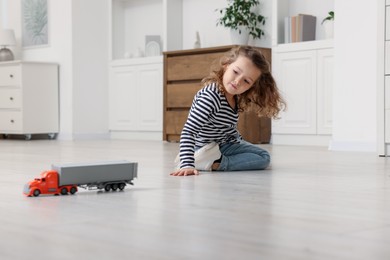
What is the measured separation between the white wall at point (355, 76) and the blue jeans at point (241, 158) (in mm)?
1750

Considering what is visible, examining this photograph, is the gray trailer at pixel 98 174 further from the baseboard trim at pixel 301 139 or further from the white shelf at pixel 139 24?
the white shelf at pixel 139 24

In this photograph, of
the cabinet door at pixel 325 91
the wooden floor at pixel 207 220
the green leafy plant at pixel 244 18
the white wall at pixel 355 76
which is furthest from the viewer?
the green leafy plant at pixel 244 18

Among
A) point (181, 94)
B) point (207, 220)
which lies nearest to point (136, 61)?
point (181, 94)

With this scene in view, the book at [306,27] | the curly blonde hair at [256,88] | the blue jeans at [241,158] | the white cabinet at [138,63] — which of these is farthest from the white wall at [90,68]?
the curly blonde hair at [256,88]

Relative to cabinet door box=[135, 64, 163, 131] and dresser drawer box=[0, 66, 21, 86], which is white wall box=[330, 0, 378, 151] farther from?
dresser drawer box=[0, 66, 21, 86]

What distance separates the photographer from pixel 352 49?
14.8 ft

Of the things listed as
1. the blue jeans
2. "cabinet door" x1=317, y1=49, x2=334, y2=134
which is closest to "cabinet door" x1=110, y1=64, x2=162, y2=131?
"cabinet door" x1=317, y1=49, x2=334, y2=134

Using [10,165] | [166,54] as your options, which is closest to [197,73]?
[166,54]

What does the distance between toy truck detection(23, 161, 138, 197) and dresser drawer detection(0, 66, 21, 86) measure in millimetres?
4991

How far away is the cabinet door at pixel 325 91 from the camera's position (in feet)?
17.0

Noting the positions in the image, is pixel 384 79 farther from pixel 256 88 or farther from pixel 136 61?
pixel 136 61

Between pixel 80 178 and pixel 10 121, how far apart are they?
5.11 metres

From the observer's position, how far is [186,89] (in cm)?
598

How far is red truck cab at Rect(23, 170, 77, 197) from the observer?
189 cm
